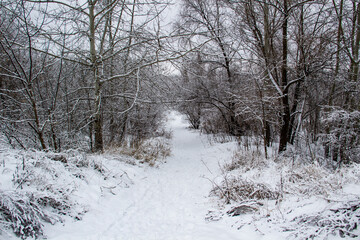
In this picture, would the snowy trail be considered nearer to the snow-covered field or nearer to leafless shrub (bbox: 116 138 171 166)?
the snow-covered field

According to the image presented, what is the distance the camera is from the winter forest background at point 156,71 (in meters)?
4.41

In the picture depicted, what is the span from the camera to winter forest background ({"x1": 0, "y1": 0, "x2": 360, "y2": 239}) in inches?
174

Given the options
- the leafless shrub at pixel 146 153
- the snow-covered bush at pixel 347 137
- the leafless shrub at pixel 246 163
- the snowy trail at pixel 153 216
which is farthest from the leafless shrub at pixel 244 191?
the leafless shrub at pixel 146 153

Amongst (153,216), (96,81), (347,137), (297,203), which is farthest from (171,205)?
(347,137)

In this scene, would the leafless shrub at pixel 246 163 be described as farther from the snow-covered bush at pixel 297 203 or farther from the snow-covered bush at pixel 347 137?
the snow-covered bush at pixel 347 137

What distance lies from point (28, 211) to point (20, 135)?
12.1ft

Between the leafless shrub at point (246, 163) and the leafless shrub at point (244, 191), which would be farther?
the leafless shrub at point (246, 163)

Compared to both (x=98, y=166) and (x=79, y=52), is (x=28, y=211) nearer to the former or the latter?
(x=98, y=166)

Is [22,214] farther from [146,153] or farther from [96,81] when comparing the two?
[146,153]

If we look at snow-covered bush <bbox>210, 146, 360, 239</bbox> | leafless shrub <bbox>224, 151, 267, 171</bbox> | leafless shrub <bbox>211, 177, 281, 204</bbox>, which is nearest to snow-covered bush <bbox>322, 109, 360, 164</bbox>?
leafless shrub <bbox>224, 151, 267, 171</bbox>

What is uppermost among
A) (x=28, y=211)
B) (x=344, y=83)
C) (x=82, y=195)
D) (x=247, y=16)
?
(x=247, y=16)

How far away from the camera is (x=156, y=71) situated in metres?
6.04

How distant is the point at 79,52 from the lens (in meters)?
5.09

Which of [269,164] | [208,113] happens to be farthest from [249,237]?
[208,113]
